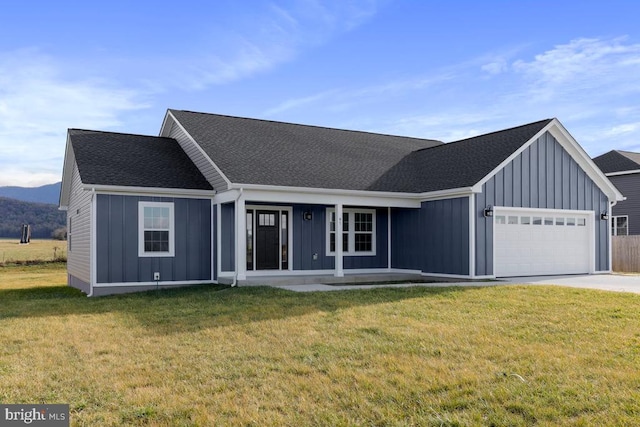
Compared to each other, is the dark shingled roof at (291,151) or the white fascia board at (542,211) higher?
the dark shingled roof at (291,151)

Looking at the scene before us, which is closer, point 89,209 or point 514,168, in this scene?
point 89,209

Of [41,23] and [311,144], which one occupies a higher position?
[41,23]

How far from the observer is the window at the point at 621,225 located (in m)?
27.7

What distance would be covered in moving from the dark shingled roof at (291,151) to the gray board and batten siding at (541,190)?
11.7 ft

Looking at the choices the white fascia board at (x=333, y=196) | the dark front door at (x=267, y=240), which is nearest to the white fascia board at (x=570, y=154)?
the white fascia board at (x=333, y=196)

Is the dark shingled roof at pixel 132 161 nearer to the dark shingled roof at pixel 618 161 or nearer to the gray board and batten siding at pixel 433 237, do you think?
the gray board and batten siding at pixel 433 237

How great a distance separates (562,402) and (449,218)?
1167cm

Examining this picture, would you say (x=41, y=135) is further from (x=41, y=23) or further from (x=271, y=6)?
(x=271, y=6)

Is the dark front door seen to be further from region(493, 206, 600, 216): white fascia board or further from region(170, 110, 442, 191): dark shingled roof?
region(493, 206, 600, 216): white fascia board

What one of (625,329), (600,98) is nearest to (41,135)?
(600,98)

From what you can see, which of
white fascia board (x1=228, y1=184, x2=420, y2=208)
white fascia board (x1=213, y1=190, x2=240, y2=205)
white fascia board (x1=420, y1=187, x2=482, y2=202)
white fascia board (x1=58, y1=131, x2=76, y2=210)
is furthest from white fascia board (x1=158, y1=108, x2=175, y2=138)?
white fascia board (x1=420, y1=187, x2=482, y2=202)

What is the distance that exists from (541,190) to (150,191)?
455 inches

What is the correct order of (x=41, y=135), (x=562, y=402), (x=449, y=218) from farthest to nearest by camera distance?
(x=41, y=135), (x=449, y=218), (x=562, y=402)

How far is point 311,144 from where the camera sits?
1939 cm
